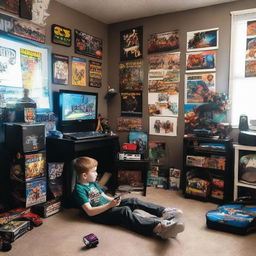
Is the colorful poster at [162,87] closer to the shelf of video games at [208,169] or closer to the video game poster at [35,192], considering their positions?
the shelf of video games at [208,169]

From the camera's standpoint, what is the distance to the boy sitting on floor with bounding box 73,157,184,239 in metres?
1.88

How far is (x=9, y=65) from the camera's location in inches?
95.6

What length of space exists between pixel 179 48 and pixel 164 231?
223 centimetres

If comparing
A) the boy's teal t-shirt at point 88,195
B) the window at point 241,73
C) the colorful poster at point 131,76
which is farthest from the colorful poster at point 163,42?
the boy's teal t-shirt at point 88,195

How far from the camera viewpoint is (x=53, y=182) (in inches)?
97.6

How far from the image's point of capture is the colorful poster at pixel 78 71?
10.4 feet

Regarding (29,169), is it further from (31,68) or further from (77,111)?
(31,68)

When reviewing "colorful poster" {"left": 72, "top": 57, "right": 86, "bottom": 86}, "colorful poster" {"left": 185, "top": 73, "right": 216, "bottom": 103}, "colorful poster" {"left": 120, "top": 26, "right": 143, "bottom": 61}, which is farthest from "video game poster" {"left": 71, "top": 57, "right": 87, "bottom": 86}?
"colorful poster" {"left": 185, "top": 73, "right": 216, "bottom": 103}

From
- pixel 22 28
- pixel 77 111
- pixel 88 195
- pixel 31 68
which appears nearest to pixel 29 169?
pixel 88 195

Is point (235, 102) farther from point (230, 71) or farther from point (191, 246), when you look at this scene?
point (191, 246)

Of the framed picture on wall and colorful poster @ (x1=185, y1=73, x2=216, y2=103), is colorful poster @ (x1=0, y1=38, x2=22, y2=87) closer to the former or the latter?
the framed picture on wall

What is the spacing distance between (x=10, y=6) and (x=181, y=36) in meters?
1.94

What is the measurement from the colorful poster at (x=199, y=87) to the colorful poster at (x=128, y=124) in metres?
0.75

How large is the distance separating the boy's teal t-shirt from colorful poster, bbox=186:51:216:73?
1.83 meters
